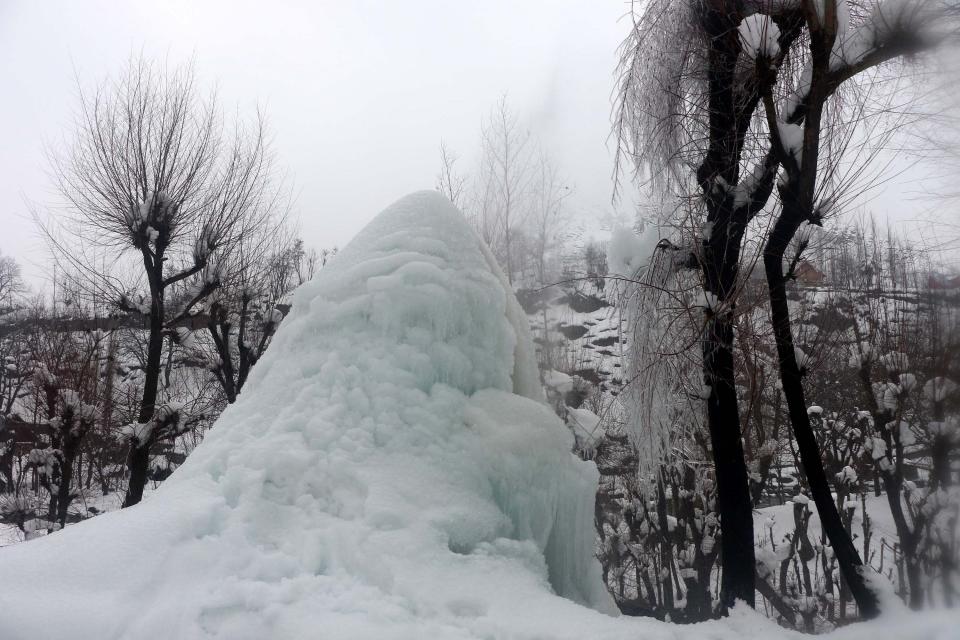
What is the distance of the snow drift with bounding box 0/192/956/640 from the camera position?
5.31ft

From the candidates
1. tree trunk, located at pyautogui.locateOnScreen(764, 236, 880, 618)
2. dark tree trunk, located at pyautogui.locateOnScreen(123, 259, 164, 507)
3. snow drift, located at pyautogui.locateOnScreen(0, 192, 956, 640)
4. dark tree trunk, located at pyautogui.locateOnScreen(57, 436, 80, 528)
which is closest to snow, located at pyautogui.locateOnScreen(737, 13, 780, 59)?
tree trunk, located at pyautogui.locateOnScreen(764, 236, 880, 618)

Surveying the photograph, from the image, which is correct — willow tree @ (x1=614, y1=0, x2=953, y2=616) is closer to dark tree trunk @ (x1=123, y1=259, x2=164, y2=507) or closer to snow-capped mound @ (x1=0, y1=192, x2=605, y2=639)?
snow-capped mound @ (x1=0, y1=192, x2=605, y2=639)

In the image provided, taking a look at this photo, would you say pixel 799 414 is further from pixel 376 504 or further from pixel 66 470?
pixel 66 470

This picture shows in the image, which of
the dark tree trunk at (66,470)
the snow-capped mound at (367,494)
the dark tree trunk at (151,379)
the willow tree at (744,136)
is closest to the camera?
the snow-capped mound at (367,494)

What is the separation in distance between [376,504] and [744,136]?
4536 mm

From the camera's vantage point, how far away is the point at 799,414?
5.00m

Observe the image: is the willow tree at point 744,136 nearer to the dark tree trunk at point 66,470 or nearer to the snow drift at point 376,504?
the snow drift at point 376,504

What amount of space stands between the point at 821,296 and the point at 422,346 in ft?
42.3

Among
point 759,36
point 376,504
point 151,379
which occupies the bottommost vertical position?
point 376,504

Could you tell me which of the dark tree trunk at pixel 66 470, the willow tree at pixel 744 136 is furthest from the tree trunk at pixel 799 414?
the dark tree trunk at pixel 66 470

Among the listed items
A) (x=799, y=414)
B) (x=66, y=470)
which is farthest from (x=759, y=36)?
(x=66, y=470)

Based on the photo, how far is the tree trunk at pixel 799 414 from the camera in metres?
4.69

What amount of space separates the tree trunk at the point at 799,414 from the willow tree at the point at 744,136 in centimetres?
1

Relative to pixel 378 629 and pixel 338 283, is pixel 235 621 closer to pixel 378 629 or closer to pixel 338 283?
pixel 378 629
